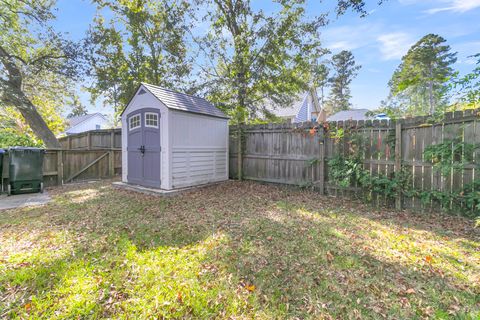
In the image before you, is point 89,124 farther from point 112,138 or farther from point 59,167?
point 59,167

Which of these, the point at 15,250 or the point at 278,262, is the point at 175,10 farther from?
the point at 278,262

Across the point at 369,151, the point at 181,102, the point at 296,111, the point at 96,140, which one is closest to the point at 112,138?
the point at 96,140

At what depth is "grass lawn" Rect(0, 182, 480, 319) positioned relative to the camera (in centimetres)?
201

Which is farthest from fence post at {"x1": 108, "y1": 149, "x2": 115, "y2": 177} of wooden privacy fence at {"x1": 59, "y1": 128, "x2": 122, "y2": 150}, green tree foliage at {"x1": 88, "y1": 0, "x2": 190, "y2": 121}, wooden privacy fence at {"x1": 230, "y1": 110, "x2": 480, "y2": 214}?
wooden privacy fence at {"x1": 230, "y1": 110, "x2": 480, "y2": 214}

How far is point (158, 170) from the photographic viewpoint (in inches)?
253

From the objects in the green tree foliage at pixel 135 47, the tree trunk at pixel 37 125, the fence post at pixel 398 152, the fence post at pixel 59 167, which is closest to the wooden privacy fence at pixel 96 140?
the green tree foliage at pixel 135 47

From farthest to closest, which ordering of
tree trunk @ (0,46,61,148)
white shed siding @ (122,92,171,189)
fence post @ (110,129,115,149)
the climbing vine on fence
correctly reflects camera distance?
fence post @ (110,129,115,149) < tree trunk @ (0,46,61,148) < white shed siding @ (122,92,171,189) < the climbing vine on fence

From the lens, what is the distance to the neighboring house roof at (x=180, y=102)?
6.28 metres

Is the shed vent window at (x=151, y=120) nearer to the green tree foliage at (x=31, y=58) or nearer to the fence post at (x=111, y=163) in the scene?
the fence post at (x=111, y=163)

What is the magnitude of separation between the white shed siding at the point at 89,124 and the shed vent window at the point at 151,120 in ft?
88.3

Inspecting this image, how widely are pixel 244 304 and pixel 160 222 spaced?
8.18ft

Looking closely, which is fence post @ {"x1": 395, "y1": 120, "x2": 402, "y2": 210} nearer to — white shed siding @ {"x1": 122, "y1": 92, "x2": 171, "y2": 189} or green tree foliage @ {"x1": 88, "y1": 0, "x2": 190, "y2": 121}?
white shed siding @ {"x1": 122, "y1": 92, "x2": 171, "y2": 189}

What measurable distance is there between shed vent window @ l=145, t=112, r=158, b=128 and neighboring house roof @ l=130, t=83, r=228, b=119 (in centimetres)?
55

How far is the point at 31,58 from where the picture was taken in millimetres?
10703
